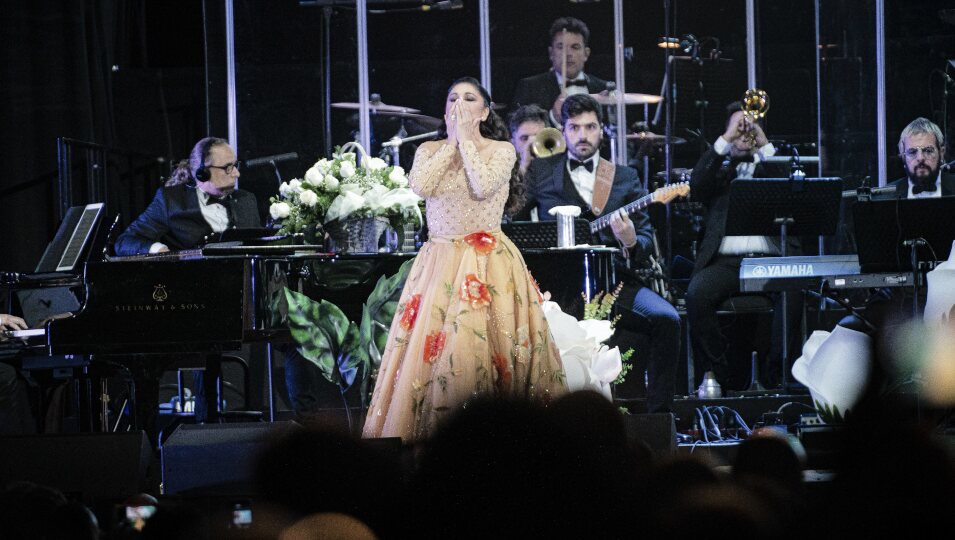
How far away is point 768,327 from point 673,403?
1343mm

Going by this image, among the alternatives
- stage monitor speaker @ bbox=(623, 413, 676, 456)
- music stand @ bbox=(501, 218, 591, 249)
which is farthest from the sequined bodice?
stage monitor speaker @ bbox=(623, 413, 676, 456)

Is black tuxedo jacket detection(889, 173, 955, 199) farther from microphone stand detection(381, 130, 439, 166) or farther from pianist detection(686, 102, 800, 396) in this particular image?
microphone stand detection(381, 130, 439, 166)

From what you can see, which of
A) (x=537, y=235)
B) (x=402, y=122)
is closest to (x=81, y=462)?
(x=537, y=235)

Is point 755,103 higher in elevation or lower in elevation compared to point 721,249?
higher

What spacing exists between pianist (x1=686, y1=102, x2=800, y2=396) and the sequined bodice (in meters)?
2.75

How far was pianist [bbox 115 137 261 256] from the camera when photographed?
23.0ft

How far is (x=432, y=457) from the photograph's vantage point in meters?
1.74

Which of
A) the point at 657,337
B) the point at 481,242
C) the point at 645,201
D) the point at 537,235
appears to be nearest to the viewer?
the point at 481,242

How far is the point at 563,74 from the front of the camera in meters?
8.29

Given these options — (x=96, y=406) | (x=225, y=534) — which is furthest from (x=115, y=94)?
(x=225, y=534)

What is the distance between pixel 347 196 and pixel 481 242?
3.23ft

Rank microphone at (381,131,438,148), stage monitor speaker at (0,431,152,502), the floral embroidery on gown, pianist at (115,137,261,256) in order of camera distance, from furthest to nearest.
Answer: microphone at (381,131,438,148) < pianist at (115,137,261,256) < the floral embroidery on gown < stage monitor speaker at (0,431,152,502)

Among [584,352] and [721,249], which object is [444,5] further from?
[584,352]

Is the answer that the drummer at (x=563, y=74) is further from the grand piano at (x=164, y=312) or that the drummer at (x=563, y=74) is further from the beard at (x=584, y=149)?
the grand piano at (x=164, y=312)
